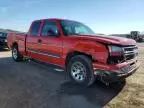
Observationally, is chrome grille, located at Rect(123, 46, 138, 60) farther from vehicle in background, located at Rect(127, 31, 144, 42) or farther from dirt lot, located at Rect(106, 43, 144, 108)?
vehicle in background, located at Rect(127, 31, 144, 42)

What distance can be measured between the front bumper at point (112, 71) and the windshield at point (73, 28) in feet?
5.75

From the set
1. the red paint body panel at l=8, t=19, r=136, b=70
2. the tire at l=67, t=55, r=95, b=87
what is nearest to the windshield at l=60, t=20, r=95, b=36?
the red paint body panel at l=8, t=19, r=136, b=70

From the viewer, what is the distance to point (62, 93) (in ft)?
18.5

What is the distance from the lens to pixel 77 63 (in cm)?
615

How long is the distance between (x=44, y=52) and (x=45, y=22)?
1124 mm

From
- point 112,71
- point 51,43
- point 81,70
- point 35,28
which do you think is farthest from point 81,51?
point 35,28

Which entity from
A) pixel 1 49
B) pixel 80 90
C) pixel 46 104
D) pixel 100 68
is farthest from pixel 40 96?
pixel 1 49

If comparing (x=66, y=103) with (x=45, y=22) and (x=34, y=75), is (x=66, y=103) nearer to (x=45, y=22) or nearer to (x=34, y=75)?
(x=34, y=75)

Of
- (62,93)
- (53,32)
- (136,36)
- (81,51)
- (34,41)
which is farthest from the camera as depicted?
(136,36)

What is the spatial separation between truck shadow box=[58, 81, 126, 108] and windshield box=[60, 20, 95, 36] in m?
1.62

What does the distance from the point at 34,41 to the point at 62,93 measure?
314 cm

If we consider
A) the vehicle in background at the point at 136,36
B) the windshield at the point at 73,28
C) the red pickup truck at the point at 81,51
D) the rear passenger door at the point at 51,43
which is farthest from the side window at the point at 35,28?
the vehicle in background at the point at 136,36

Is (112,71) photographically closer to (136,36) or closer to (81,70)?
(81,70)

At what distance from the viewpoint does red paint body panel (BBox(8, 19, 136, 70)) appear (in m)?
5.44
